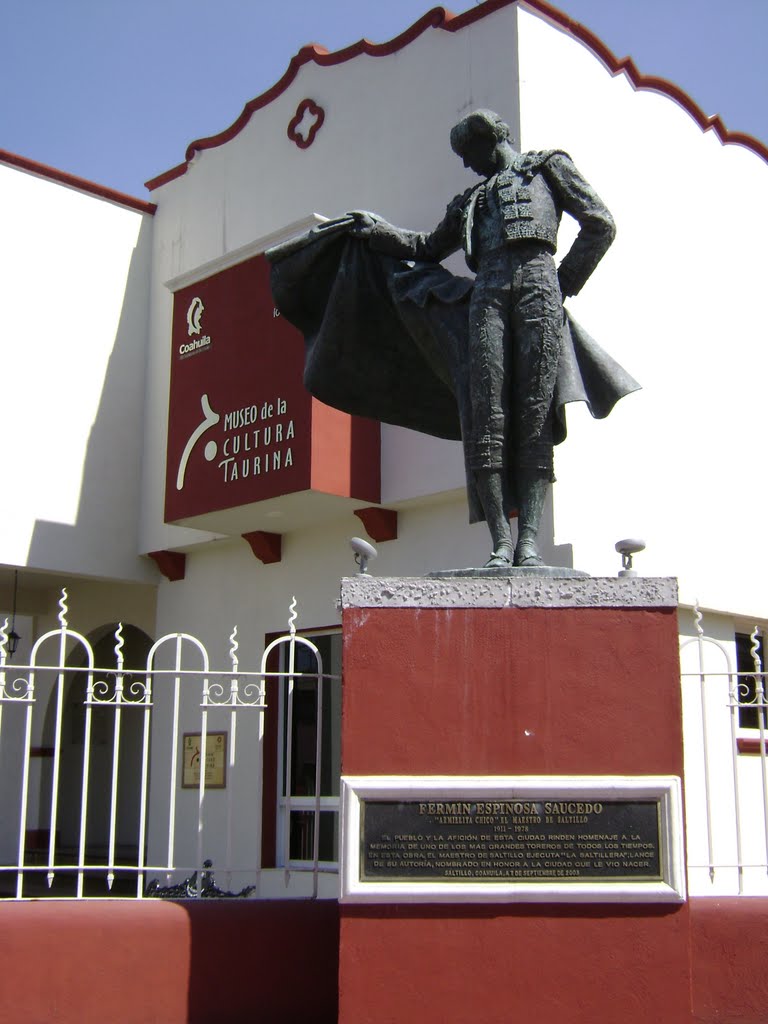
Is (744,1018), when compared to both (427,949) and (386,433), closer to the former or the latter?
(427,949)

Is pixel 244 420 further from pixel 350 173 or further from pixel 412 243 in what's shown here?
pixel 412 243

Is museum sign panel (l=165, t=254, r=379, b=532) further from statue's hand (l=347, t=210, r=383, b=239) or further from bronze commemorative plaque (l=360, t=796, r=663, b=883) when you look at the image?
bronze commemorative plaque (l=360, t=796, r=663, b=883)

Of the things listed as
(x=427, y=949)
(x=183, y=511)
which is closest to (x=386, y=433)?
(x=183, y=511)

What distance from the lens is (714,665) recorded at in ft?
32.9

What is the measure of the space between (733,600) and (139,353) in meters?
6.85

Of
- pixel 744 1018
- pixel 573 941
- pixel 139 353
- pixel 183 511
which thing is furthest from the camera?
pixel 139 353

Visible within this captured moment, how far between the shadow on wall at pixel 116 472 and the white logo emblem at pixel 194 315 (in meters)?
1.64

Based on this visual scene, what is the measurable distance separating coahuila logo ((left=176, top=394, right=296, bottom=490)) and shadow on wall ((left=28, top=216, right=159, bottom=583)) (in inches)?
62.3

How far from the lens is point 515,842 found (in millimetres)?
4449

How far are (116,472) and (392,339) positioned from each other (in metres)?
7.77

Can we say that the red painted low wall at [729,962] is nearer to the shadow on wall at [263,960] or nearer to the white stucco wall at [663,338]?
the shadow on wall at [263,960]

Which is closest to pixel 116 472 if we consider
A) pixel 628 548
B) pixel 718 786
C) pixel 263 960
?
pixel 718 786

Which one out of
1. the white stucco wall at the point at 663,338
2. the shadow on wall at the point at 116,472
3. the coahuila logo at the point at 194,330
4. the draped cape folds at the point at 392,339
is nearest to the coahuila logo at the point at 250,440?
the coahuila logo at the point at 194,330

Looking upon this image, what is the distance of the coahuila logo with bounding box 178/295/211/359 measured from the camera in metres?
11.5
